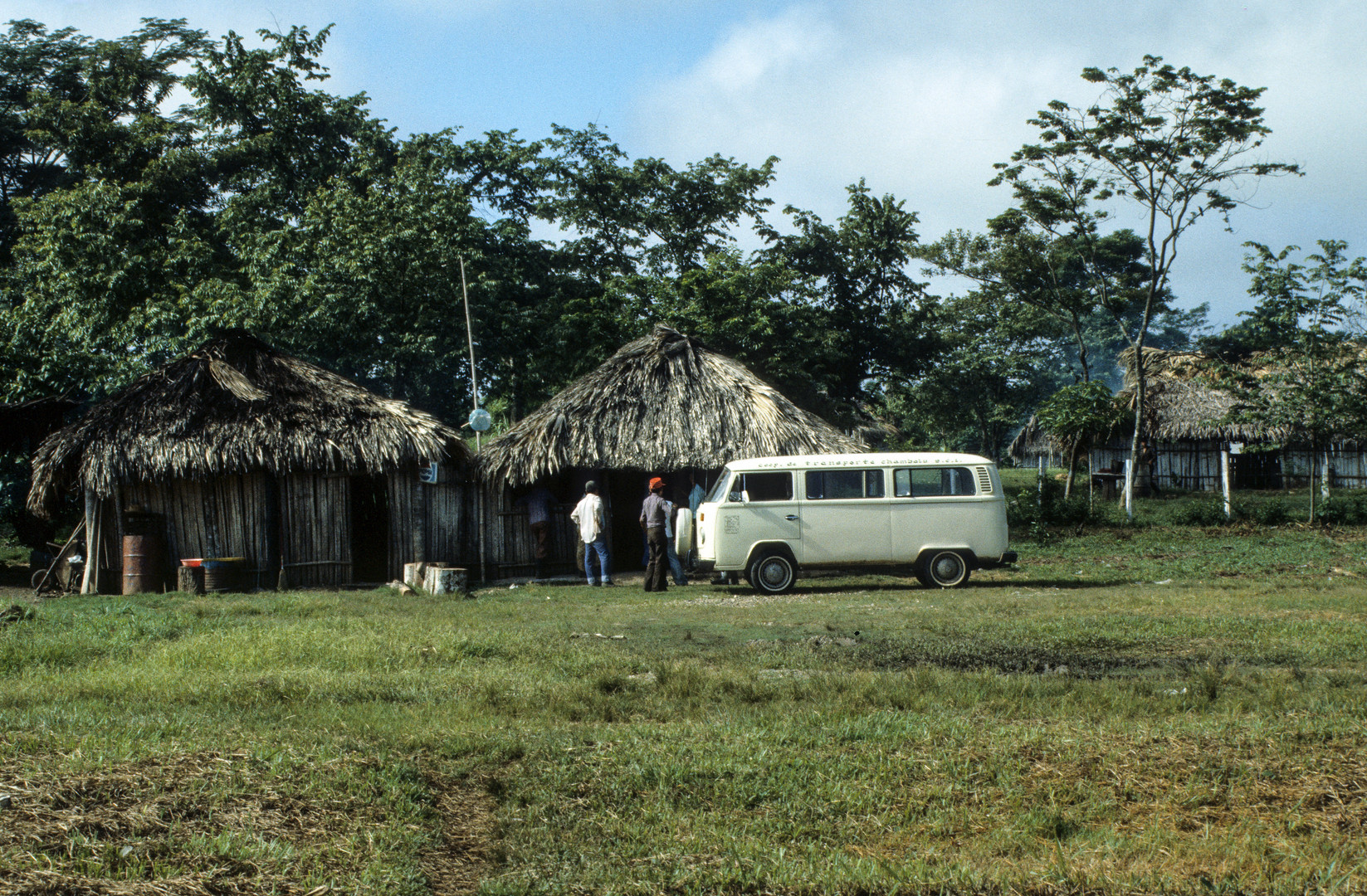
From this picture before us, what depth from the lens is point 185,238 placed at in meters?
24.4

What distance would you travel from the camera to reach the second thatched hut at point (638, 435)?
17.8 m

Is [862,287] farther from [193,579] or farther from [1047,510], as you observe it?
[193,579]

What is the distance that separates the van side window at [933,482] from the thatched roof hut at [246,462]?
7140 mm

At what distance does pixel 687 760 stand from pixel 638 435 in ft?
41.9

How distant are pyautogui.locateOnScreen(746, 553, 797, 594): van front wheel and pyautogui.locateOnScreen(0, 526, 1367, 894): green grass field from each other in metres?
4.63

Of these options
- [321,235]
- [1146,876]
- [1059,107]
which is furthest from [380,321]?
[1146,876]

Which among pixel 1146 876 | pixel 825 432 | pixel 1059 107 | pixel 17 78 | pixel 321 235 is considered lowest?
pixel 1146 876

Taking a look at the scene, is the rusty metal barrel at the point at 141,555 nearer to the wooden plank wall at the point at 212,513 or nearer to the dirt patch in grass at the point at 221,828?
the wooden plank wall at the point at 212,513

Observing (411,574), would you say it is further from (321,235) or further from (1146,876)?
(1146,876)

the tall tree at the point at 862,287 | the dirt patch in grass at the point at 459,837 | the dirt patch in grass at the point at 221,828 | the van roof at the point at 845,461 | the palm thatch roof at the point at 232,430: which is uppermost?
the tall tree at the point at 862,287

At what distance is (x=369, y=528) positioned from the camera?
70.7 ft

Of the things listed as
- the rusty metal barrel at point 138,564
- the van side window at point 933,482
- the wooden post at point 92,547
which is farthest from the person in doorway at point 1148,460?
the wooden post at point 92,547

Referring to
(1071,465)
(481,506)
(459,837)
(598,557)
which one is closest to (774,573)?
(598,557)

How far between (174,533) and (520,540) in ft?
17.5
